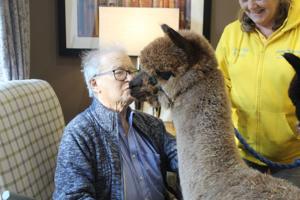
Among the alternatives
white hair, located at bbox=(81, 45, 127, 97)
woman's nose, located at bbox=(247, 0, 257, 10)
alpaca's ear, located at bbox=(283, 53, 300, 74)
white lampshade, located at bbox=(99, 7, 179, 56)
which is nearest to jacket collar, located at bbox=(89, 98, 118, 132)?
white hair, located at bbox=(81, 45, 127, 97)

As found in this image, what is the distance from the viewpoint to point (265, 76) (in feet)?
4.41

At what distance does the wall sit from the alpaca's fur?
78.4 inches

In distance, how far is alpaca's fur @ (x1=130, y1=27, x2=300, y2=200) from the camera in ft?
2.53

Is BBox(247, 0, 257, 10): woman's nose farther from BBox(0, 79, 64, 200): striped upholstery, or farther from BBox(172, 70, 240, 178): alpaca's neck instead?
BBox(0, 79, 64, 200): striped upholstery

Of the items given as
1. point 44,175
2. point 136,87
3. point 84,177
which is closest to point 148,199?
point 84,177

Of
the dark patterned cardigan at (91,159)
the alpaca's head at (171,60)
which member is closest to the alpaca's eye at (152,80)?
the alpaca's head at (171,60)

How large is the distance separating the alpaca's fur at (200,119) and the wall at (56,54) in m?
1.99

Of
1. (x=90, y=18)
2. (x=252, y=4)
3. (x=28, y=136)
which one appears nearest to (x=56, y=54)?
(x=90, y=18)

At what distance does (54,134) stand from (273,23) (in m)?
1.00

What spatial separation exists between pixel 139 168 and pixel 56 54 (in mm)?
1619

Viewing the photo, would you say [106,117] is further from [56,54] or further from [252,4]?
[56,54]

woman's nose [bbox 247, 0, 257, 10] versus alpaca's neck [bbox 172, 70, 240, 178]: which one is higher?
woman's nose [bbox 247, 0, 257, 10]

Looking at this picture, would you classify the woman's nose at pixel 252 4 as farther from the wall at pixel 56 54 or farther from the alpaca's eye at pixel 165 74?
the wall at pixel 56 54

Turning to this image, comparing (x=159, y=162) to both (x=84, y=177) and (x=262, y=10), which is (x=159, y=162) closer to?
(x=84, y=177)
